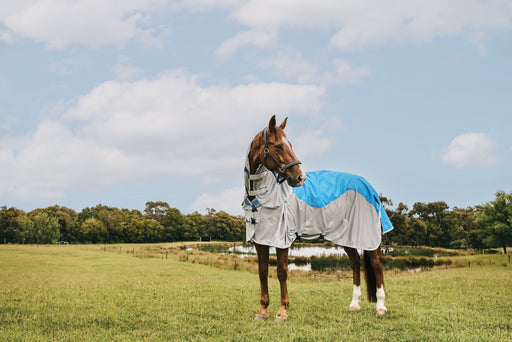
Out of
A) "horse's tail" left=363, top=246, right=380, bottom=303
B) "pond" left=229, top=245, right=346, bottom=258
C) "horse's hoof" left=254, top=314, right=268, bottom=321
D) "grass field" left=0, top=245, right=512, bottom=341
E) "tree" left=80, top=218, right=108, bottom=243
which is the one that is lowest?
"pond" left=229, top=245, right=346, bottom=258

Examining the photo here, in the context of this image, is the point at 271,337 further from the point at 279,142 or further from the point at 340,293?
the point at 340,293

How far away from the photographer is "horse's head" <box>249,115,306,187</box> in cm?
541

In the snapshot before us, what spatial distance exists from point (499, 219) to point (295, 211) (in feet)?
165

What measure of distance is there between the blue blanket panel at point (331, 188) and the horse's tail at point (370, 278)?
2.32 feet

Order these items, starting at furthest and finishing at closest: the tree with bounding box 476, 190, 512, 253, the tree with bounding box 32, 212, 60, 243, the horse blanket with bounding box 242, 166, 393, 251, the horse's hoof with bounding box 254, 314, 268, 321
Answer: the tree with bounding box 32, 212, 60, 243 → the tree with bounding box 476, 190, 512, 253 → the horse's hoof with bounding box 254, 314, 268, 321 → the horse blanket with bounding box 242, 166, 393, 251

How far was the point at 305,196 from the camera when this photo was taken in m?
6.29

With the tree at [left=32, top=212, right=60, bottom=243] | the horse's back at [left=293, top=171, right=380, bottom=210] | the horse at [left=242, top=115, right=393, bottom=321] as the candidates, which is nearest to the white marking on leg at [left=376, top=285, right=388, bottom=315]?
the horse at [left=242, top=115, right=393, bottom=321]

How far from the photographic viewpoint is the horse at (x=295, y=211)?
5.72 m

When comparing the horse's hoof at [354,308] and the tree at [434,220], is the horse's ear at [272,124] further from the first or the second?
the tree at [434,220]

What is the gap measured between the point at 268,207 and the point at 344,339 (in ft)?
7.54

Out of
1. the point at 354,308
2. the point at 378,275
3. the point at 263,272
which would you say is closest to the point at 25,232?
the point at 263,272

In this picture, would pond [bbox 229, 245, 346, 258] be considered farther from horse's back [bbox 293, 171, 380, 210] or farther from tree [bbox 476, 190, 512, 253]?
horse's back [bbox 293, 171, 380, 210]

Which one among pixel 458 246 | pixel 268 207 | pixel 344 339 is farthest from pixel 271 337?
pixel 458 246

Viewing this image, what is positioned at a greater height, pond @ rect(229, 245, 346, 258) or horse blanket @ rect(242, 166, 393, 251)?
horse blanket @ rect(242, 166, 393, 251)
